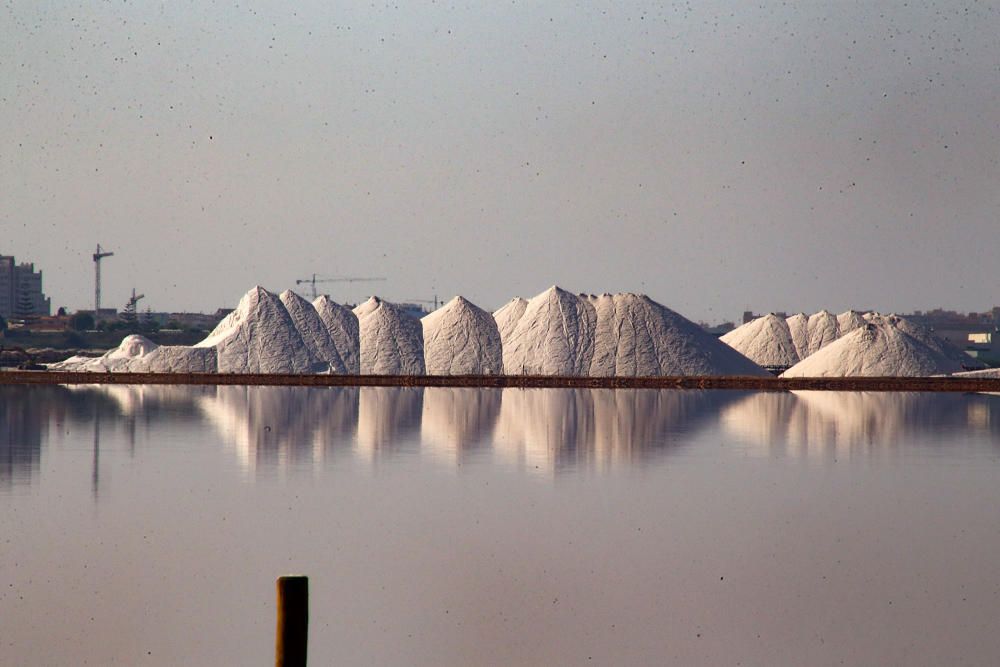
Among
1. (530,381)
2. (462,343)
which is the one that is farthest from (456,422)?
(462,343)

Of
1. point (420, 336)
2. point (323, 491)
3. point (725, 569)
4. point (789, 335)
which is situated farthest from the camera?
point (789, 335)

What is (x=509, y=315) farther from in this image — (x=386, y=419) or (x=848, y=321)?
(x=386, y=419)

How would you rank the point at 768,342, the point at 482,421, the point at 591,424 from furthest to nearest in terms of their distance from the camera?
the point at 768,342 < the point at 482,421 < the point at 591,424

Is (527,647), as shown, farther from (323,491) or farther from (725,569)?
(323,491)

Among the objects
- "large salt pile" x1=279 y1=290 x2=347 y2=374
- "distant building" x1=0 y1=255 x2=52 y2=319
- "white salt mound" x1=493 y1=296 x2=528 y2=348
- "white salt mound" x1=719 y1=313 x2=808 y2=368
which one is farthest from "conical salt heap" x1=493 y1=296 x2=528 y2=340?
"distant building" x1=0 y1=255 x2=52 y2=319

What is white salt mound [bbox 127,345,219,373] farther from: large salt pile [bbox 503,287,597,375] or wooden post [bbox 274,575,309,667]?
wooden post [bbox 274,575,309,667]

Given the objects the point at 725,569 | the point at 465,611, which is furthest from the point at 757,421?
the point at 465,611
